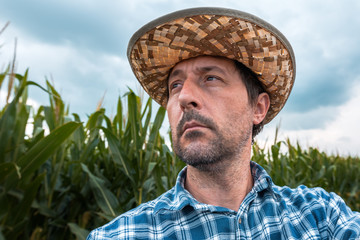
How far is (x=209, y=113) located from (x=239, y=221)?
0.45 meters

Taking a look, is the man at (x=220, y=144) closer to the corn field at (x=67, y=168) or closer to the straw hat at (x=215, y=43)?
the straw hat at (x=215, y=43)

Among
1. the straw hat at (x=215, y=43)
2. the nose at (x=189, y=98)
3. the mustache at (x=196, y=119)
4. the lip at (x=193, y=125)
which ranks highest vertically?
the straw hat at (x=215, y=43)

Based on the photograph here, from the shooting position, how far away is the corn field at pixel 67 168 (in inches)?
76.5

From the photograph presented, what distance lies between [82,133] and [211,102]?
1457 millimetres

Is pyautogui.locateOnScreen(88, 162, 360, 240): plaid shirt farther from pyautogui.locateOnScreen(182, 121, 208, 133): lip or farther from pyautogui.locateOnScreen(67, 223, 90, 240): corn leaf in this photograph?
pyautogui.locateOnScreen(67, 223, 90, 240): corn leaf

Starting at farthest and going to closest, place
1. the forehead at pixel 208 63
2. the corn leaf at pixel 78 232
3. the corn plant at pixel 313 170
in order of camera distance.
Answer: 1. the corn plant at pixel 313 170
2. the corn leaf at pixel 78 232
3. the forehead at pixel 208 63

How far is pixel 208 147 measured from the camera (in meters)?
1.42

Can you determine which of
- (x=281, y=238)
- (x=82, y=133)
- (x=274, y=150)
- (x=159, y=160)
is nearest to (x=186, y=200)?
(x=281, y=238)

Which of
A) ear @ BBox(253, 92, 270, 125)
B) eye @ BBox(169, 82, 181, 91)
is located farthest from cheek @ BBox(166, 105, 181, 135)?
ear @ BBox(253, 92, 270, 125)

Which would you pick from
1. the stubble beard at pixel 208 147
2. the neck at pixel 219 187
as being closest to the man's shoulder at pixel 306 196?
the neck at pixel 219 187

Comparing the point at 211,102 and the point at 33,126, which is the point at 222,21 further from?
the point at 33,126

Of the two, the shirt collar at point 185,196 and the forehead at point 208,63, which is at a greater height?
the forehead at point 208,63

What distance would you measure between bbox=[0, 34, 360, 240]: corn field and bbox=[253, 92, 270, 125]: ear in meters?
0.86

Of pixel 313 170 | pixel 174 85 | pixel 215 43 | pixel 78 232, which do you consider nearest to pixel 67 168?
pixel 78 232
